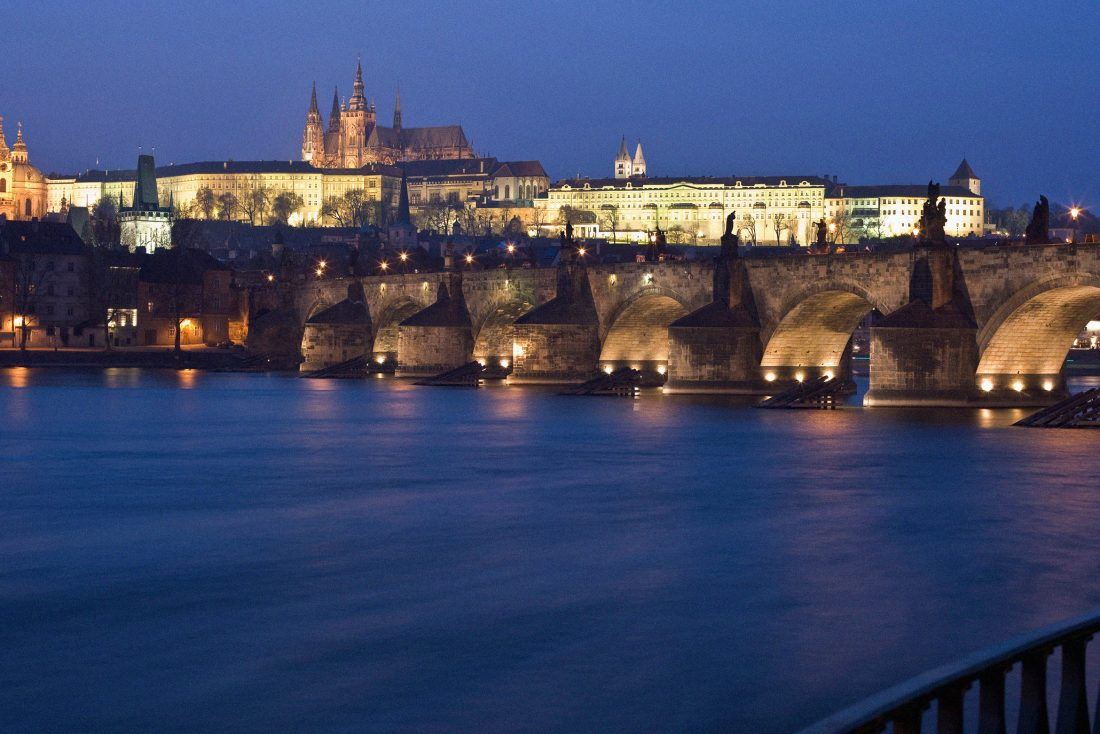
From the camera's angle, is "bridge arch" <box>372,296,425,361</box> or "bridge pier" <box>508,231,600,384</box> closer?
"bridge pier" <box>508,231,600,384</box>

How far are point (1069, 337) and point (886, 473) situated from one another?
655 inches

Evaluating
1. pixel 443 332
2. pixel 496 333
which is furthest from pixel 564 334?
pixel 496 333

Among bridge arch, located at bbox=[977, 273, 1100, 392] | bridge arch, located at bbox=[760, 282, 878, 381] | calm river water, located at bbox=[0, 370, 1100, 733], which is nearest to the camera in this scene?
calm river water, located at bbox=[0, 370, 1100, 733]

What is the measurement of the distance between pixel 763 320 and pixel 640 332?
35.3 ft

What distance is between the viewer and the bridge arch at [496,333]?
76.9m

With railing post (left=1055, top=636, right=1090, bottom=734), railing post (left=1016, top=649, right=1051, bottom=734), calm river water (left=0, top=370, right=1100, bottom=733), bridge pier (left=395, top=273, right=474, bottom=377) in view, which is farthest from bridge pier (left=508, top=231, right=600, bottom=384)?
railing post (left=1016, top=649, right=1051, bottom=734)

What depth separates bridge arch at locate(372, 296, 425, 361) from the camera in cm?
8562

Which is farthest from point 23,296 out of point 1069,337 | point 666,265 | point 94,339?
point 1069,337

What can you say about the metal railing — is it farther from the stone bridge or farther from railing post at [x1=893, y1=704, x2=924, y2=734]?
the stone bridge

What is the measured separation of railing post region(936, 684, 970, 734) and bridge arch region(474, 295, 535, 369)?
2729 inches

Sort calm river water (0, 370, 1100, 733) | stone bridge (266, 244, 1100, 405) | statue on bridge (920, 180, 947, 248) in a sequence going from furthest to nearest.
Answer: statue on bridge (920, 180, 947, 248), stone bridge (266, 244, 1100, 405), calm river water (0, 370, 1100, 733)

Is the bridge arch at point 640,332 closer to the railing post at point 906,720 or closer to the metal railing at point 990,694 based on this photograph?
the metal railing at point 990,694

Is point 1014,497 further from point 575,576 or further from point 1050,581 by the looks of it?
point 575,576

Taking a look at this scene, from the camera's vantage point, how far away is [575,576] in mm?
21109
